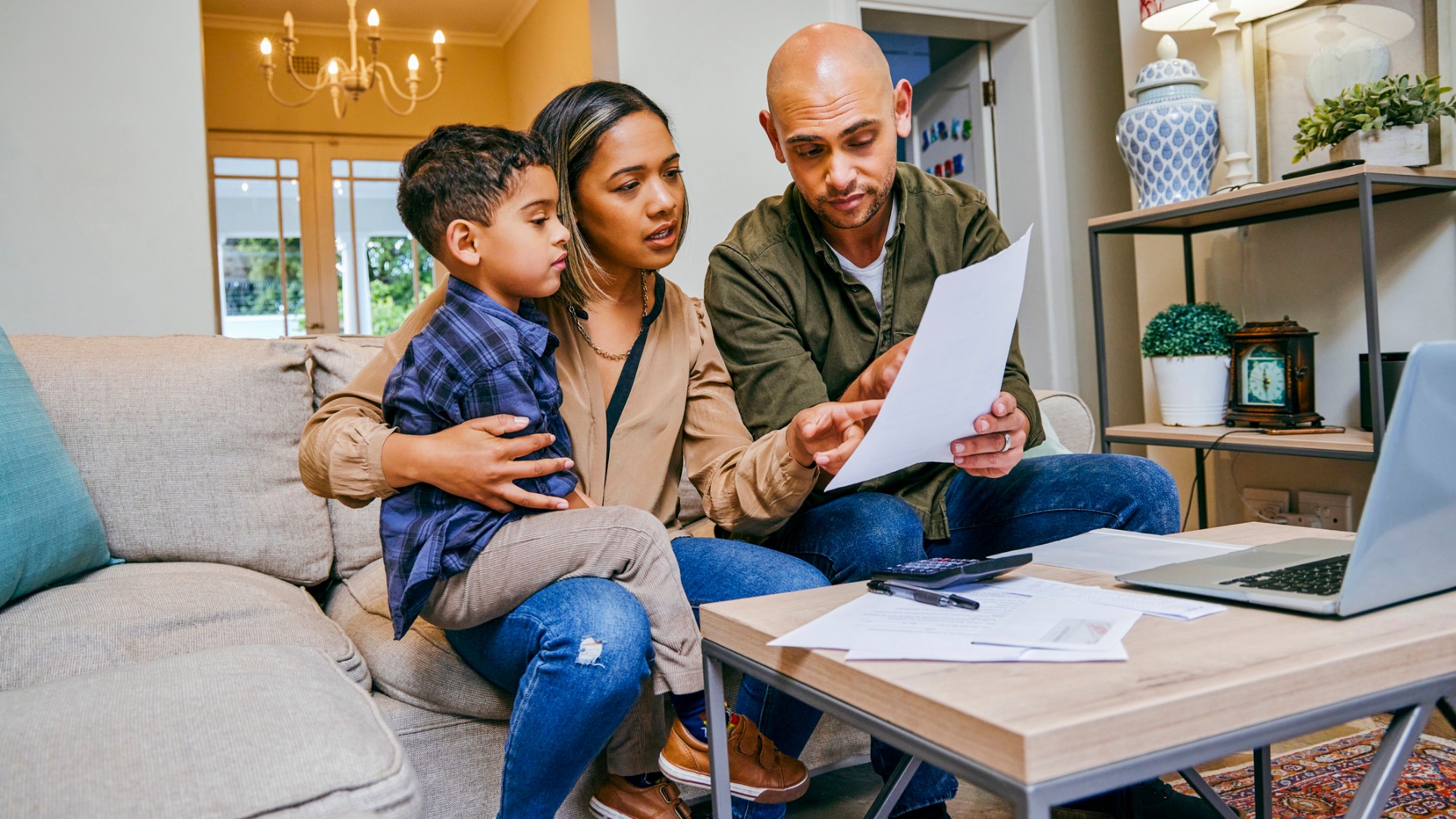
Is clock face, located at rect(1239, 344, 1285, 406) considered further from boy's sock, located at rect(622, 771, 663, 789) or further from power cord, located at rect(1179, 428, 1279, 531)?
boy's sock, located at rect(622, 771, 663, 789)

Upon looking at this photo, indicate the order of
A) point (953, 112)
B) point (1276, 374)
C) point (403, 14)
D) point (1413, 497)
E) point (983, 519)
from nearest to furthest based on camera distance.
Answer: point (1413, 497), point (983, 519), point (1276, 374), point (953, 112), point (403, 14)

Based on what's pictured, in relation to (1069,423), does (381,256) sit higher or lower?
higher

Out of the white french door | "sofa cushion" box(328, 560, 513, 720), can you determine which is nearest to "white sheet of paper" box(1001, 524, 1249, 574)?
"sofa cushion" box(328, 560, 513, 720)

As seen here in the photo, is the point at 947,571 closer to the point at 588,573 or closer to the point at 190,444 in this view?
the point at 588,573

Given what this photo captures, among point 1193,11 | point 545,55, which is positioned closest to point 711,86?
point 1193,11

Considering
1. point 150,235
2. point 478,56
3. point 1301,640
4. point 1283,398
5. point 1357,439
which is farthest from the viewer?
point 478,56

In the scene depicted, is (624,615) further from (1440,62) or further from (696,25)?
(696,25)

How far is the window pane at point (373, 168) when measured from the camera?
5.77 m

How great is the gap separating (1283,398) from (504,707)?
1889 millimetres

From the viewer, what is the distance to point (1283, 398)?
89.9 inches

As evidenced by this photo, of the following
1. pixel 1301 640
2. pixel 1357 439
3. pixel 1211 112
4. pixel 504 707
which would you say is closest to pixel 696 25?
pixel 1211 112

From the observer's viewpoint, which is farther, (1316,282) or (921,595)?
(1316,282)

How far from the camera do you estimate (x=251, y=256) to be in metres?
5.64

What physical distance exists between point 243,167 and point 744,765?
17.9 feet
